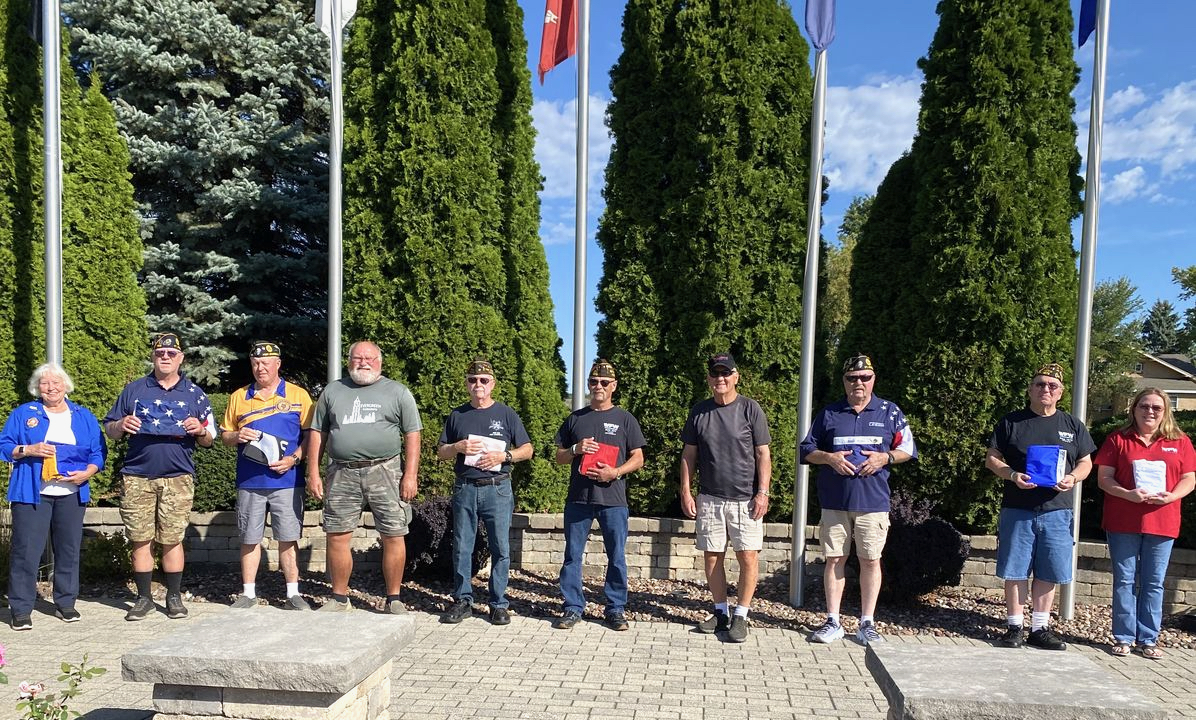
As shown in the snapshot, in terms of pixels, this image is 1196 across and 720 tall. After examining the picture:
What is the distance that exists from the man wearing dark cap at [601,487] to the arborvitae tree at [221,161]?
16.6ft

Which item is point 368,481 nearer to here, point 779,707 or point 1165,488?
point 779,707

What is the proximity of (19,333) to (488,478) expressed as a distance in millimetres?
4873

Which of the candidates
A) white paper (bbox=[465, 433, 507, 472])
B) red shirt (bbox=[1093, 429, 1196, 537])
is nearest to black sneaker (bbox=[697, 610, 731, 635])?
white paper (bbox=[465, 433, 507, 472])

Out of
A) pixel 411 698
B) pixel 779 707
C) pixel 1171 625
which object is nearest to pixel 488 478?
pixel 411 698

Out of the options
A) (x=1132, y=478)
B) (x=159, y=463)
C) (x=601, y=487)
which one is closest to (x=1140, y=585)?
(x=1132, y=478)

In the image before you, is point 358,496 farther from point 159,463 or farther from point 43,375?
point 43,375

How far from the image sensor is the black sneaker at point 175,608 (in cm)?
556

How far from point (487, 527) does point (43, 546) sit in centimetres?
305

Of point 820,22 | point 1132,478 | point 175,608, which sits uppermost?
point 820,22

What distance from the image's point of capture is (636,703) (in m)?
4.10

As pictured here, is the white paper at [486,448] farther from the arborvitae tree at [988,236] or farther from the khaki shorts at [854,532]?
the arborvitae tree at [988,236]

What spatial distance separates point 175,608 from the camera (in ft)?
18.3

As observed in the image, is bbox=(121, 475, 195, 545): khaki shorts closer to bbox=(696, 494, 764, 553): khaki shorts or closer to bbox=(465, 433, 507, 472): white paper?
bbox=(465, 433, 507, 472): white paper

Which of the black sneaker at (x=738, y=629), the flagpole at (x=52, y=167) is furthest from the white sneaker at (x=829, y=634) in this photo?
the flagpole at (x=52, y=167)
